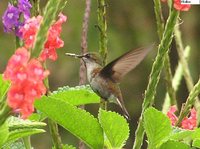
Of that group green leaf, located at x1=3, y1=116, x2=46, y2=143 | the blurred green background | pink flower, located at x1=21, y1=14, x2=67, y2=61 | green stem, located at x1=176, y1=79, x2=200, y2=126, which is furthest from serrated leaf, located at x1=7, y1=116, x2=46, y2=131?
the blurred green background

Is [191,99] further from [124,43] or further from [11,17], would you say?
[124,43]

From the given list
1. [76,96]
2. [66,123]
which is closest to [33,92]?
[66,123]

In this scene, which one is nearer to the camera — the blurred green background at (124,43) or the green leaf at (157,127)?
the green leaf at (157,127)

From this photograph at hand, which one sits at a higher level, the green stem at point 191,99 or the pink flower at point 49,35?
the pink flower at point 49,35

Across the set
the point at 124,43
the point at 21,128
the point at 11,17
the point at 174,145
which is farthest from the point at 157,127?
the point at 124,43

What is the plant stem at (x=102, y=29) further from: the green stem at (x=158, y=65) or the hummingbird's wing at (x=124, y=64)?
the green stem at (x=158, y=65)

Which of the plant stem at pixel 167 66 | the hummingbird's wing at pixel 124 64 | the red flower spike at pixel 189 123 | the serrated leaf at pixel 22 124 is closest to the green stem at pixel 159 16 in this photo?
the plant stem at pixel 167 66

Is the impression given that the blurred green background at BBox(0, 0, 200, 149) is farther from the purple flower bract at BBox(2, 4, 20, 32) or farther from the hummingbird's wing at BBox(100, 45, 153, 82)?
the purple flower bract at BBox(2, 4, 20, 32)
